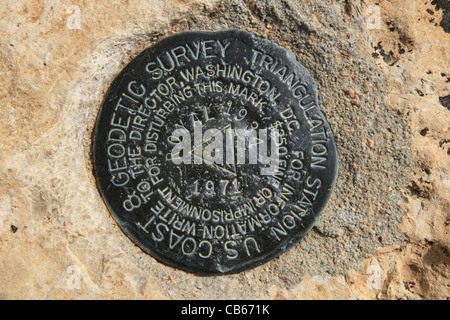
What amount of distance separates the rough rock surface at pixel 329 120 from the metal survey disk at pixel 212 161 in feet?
0.27

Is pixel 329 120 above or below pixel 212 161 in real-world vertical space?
above

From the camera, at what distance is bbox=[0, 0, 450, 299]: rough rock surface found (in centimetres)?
189

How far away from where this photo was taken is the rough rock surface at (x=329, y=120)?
189 centimetres

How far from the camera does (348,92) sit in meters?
1.98

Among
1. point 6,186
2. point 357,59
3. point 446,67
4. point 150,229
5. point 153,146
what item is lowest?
point 6,186

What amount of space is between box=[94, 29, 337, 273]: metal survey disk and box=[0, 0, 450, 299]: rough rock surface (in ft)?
0.27

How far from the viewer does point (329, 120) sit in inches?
78.6

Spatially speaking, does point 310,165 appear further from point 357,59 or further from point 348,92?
point 357,59

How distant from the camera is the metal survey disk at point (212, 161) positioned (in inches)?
76.7

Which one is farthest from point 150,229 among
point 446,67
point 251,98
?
point 446,67

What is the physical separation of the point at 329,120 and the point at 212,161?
594 mm

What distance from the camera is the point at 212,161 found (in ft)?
6.36

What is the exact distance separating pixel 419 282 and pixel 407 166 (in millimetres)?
552

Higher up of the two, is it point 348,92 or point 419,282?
point 348,92
